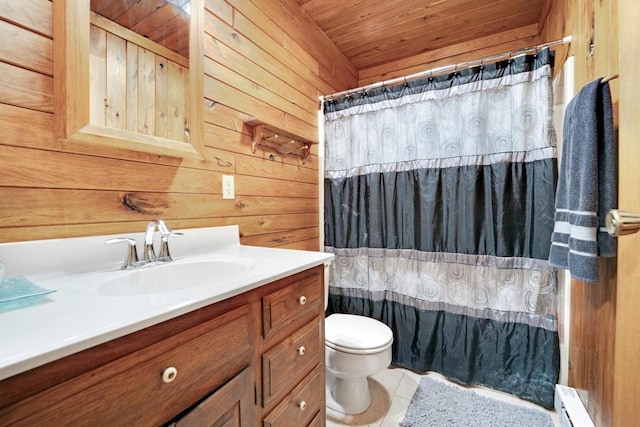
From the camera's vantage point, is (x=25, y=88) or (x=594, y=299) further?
(x=594, y=299)

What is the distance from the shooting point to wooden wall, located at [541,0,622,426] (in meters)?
0.82

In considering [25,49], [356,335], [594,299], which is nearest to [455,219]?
[594,299]

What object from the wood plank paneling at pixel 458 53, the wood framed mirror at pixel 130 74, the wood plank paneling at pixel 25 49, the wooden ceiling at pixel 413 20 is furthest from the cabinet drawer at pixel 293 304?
the wood plank paneling at pixel 458 53

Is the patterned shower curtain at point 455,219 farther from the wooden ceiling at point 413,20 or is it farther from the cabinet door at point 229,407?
the cabinet door at point 229,407

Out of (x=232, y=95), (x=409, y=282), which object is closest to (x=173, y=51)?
(x=232, y=95)

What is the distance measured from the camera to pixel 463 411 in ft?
4.67

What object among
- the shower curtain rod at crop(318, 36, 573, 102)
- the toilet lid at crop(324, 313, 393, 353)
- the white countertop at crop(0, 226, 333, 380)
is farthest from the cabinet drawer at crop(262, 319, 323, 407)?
the shower curtain rod at crop(318, 36, 573, 102)

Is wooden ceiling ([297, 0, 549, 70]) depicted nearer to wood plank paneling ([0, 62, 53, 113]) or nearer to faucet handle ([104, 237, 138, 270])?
wood plank paneling ([0, 62, 53, 113])

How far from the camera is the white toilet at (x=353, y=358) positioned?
135 cm

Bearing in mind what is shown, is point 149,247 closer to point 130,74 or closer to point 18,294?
point 18,294

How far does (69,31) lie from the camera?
77 cm

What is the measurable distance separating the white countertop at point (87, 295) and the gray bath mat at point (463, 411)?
3.60 ft

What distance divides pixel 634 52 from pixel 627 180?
0.24m

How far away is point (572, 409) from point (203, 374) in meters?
1.37
